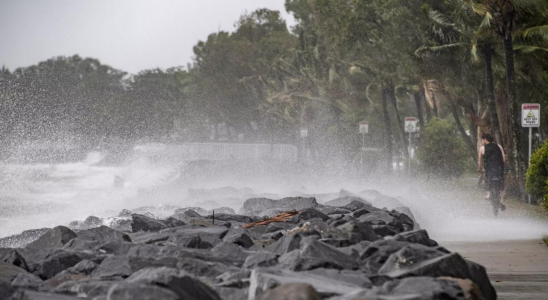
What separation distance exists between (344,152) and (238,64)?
33.7 meters

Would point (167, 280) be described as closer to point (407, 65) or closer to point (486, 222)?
point (486, 222)

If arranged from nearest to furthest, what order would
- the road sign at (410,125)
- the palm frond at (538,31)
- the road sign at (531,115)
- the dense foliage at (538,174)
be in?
the dense foliage at (538,174)
the road sign at (531,115)
the palm frond at (538,31)
the road sign at (410,125)

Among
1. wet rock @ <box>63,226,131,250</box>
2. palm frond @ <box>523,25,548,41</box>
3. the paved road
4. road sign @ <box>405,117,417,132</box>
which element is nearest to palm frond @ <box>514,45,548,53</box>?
palm frond @ <box>523,25,548,41</box>

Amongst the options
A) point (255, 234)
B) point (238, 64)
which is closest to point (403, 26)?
point (255, 234)

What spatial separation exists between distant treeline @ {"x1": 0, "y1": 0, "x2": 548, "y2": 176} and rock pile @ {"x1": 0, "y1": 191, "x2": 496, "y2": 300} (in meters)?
18.5

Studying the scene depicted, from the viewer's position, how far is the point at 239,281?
6570 millimetres

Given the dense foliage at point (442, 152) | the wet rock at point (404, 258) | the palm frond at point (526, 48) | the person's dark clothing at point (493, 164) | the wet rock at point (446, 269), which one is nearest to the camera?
the wet rock at point (446, 269)

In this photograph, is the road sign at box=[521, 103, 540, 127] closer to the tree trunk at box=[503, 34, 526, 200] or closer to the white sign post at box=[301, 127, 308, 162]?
the tree trunk at box=[503, 34, 526, 200]

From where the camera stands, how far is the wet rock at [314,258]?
7.11m

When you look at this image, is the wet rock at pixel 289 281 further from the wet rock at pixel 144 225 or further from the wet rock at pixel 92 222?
the wet rock at pixel 92 222

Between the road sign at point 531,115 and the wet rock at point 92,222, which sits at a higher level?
the road sign at point 531,115

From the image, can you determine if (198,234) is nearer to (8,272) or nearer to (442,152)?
(8,272)

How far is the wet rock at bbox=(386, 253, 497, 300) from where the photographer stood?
22.1 ft

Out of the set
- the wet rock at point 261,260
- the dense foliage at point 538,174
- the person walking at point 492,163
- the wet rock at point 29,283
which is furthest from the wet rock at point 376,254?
the dense foliage at point 538,174
